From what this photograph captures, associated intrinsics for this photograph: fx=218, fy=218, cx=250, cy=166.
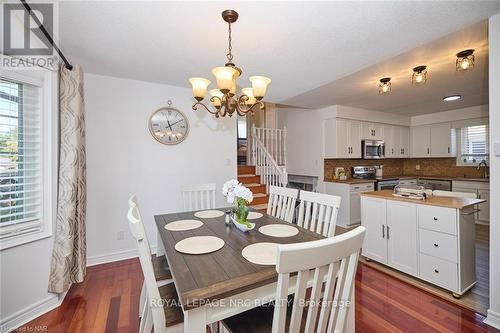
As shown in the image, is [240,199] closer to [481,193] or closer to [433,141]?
[481,193]

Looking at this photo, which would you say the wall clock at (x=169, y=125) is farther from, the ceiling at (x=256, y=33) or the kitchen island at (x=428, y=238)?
the kitchen island at (x=428, y=238)

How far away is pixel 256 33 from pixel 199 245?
1.73 metres

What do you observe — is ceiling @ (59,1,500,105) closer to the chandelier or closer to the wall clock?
the chandelier

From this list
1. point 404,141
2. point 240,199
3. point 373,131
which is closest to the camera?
point 240,199

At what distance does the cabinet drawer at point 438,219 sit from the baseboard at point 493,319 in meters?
0.61

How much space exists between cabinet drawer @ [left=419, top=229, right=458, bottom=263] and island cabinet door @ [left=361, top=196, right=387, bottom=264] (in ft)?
1.29

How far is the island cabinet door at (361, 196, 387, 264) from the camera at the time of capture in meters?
2.59

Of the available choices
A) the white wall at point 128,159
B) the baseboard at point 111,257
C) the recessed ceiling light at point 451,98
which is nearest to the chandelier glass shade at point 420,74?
the recessed ceiling light at point 451,98

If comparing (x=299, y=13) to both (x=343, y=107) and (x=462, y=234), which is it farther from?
(x=343, y=107)

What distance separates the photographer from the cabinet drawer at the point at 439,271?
2016 mm

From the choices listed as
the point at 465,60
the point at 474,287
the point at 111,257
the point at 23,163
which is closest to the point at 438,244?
the point at 474,287

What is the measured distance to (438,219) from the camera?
211cm

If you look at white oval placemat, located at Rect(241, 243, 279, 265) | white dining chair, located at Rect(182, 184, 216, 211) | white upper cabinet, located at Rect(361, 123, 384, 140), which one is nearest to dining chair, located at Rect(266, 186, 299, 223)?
white dining chair, located at Rect(182, 184, 216, 211)

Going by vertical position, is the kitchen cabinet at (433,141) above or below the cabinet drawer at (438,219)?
above
